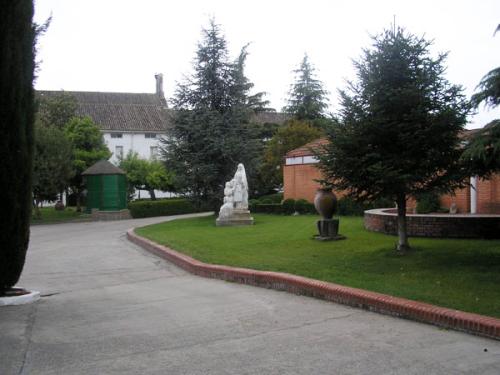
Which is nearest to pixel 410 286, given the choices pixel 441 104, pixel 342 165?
pixel 342 165

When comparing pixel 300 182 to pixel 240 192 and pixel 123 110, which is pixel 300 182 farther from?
pixel 123 110

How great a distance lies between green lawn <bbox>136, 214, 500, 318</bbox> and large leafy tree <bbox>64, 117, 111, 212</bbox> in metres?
25.0

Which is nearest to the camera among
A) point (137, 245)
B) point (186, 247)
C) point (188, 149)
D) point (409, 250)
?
point (409, 250)

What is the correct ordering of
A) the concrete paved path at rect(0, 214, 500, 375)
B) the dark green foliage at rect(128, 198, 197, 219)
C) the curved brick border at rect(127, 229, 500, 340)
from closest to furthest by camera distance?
the concrete paved path at rect(0, 214, 500, 375) → the curved brick border at rect(127, 229, 500, 340) → the dark green foliage at rect(128, 198, 197, 219)

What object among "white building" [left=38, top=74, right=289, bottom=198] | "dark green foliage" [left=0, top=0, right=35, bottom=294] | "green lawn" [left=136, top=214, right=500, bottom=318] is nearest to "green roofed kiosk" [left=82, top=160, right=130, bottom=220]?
"white building" [left=38, top=74, right=289, bottom=198]

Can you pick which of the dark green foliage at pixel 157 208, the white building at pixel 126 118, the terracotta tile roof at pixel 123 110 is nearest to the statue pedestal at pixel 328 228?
the dark green foliage at pixel 157 208

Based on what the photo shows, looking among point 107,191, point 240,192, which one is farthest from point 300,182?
point 107,191

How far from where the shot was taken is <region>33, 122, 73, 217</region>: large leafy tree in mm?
31478

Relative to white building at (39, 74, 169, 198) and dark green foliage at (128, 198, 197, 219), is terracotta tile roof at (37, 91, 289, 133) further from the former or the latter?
dark green foliage at (128, 198, 197, 219)

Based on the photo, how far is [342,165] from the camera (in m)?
11.3

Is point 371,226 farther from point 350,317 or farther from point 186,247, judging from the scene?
point 350,317

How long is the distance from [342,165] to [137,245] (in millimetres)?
9618

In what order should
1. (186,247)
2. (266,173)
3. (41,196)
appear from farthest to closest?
1. (266,173)
2. (41,196)
3. (186,247)

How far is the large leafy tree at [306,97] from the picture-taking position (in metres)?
60.2
